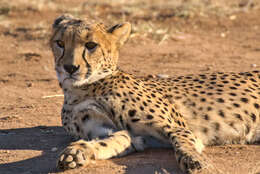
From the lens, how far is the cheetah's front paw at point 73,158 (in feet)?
9.60

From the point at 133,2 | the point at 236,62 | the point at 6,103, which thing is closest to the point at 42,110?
the point at 6,103

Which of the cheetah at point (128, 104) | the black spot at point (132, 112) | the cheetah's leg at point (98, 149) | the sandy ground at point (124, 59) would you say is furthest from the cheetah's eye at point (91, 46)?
the sandy ground at point (124, 59)

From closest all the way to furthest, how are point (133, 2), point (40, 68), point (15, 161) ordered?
point (15, 161) < point (40, 68) < point (133, 2)

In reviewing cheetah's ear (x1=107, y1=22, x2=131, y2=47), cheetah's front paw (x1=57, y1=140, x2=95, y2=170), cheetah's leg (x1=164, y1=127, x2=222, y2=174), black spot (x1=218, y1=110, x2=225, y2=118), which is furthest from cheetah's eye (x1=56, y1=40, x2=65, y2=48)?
black spot (x1=218, y1=110, x2=225, y2=118)

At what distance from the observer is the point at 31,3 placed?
30.0ft

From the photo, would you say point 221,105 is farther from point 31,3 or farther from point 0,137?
point 31,3

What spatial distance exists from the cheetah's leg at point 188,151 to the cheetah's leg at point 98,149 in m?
0.24

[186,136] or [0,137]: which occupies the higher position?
[186,136]

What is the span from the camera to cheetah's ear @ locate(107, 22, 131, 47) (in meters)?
3.67

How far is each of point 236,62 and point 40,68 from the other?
2337mm

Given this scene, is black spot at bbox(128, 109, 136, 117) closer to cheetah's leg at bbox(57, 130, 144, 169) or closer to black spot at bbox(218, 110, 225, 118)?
cheetah's leg at bbox(57, 130, 144, 169)

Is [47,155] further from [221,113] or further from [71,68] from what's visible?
[221,113]

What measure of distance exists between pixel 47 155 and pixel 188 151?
921 mm

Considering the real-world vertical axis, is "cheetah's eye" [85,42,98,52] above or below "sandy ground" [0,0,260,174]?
above
